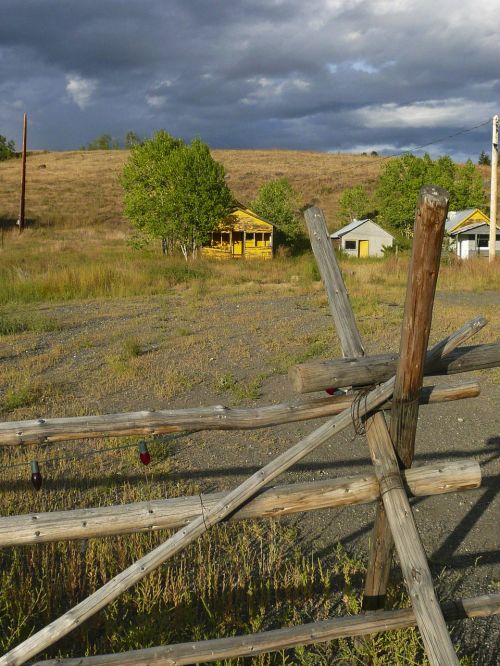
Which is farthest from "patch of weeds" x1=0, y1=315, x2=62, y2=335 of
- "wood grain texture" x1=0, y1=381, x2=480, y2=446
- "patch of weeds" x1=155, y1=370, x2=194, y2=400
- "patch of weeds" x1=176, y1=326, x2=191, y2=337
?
"wood grain texture" x1=0, y1=381, x2=480, y2=446

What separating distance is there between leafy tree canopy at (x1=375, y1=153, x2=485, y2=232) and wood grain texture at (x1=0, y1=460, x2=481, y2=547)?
4368 cm

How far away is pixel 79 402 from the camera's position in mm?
7840

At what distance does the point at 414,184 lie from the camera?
148ft

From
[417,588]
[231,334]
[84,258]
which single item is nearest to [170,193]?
[84,258]

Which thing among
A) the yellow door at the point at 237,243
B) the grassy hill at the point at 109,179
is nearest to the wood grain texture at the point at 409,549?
the yellow door at the point at 237,243

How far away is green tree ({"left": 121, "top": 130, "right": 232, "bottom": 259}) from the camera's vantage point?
120 feet

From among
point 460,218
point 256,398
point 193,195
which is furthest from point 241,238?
point 256,398

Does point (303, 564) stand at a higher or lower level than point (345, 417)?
lower

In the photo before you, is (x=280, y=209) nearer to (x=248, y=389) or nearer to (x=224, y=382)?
(x=224, y=382)

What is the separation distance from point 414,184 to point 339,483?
44800mm

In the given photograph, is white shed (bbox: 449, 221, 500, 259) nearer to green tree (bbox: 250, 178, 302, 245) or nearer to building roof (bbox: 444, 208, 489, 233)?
building roof (bbox: 444, 208, 489, 233)

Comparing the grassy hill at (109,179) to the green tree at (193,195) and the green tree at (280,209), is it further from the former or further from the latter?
the green tree at (193,195)

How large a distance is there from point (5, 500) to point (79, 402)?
3123 mm

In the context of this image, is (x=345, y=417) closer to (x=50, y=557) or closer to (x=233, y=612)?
(x=233, y=612)
